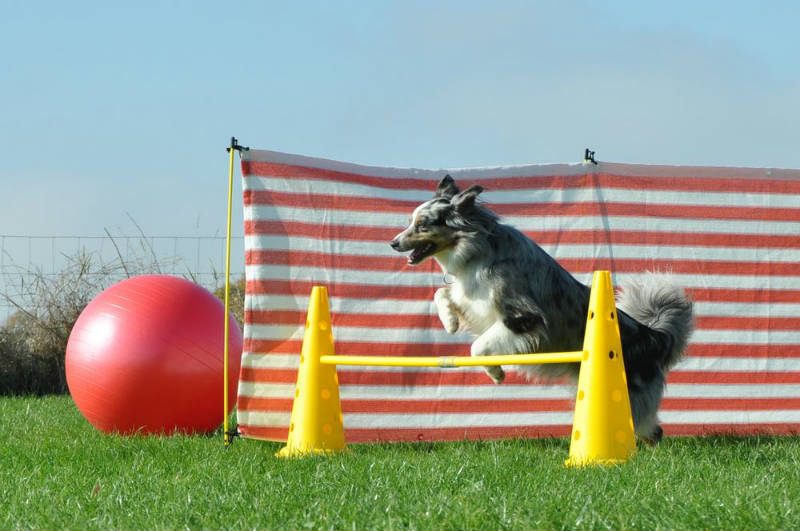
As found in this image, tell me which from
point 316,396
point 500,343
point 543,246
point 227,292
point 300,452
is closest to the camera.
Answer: point 500,343

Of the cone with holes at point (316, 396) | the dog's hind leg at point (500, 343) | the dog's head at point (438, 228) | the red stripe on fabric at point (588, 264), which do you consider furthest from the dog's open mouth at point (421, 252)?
the red stripe on fabric at point (588, 264)

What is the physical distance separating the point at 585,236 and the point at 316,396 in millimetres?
1814

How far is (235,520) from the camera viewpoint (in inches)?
129

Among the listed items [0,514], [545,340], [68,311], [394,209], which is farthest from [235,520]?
[68,311]

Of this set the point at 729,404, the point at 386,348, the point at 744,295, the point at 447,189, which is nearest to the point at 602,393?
the point at 447,189

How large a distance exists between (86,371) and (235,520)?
9.03ft

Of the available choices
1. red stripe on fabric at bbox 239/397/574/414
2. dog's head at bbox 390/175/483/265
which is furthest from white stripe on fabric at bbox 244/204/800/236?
red stripe on fabric at bbox 239/397/574/414

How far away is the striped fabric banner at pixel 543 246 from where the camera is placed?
5.23 metres

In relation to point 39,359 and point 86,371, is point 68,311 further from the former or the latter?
point 86,371

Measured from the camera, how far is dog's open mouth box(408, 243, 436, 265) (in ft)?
14.8

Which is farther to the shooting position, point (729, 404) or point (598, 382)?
point (729, 404)

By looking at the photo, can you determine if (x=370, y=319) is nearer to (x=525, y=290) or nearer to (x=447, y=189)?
(x=447, y=189)

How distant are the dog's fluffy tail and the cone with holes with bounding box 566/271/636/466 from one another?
65 cm

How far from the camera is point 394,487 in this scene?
12.2 ft
